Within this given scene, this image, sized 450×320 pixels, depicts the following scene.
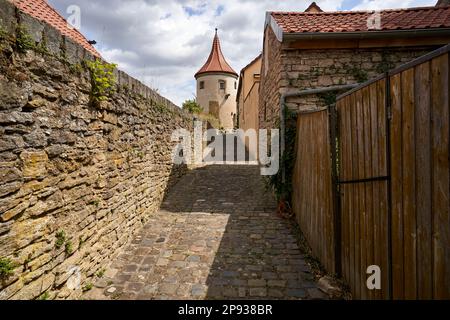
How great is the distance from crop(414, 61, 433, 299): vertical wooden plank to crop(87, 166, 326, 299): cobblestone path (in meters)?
1.53

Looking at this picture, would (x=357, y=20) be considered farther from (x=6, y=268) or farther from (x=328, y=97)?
(x=6, y=268)

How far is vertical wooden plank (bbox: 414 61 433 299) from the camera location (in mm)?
1704

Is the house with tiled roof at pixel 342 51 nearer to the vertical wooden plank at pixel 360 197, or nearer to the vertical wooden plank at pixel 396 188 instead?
the vertical wooden plank at pixel 360 197

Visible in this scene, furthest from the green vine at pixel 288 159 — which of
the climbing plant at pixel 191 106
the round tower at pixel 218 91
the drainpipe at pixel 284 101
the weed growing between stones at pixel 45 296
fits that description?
the round tower at pixel 218 91

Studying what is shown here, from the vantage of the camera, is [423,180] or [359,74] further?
[359,74]

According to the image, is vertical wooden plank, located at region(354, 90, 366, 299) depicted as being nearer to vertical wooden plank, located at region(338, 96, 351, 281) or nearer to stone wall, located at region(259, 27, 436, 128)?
vertical wooden plank, located at region(338, 96, 351, 281)

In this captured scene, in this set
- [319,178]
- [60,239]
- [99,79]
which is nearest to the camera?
[60,239]

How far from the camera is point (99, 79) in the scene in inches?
135

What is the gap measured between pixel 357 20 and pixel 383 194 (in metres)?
5.35

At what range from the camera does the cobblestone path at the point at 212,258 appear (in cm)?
323

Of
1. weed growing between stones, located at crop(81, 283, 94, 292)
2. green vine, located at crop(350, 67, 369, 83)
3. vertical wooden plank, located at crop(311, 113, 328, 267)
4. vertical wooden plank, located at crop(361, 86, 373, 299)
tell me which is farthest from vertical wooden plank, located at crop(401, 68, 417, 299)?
green vine, located at crop(350, 67, 369, 83)

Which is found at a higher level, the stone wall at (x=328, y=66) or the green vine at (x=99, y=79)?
the stone wall at (x=328, y=66)

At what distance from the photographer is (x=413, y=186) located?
1873 millimetres

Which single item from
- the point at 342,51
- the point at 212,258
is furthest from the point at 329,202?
the point at 342,51
